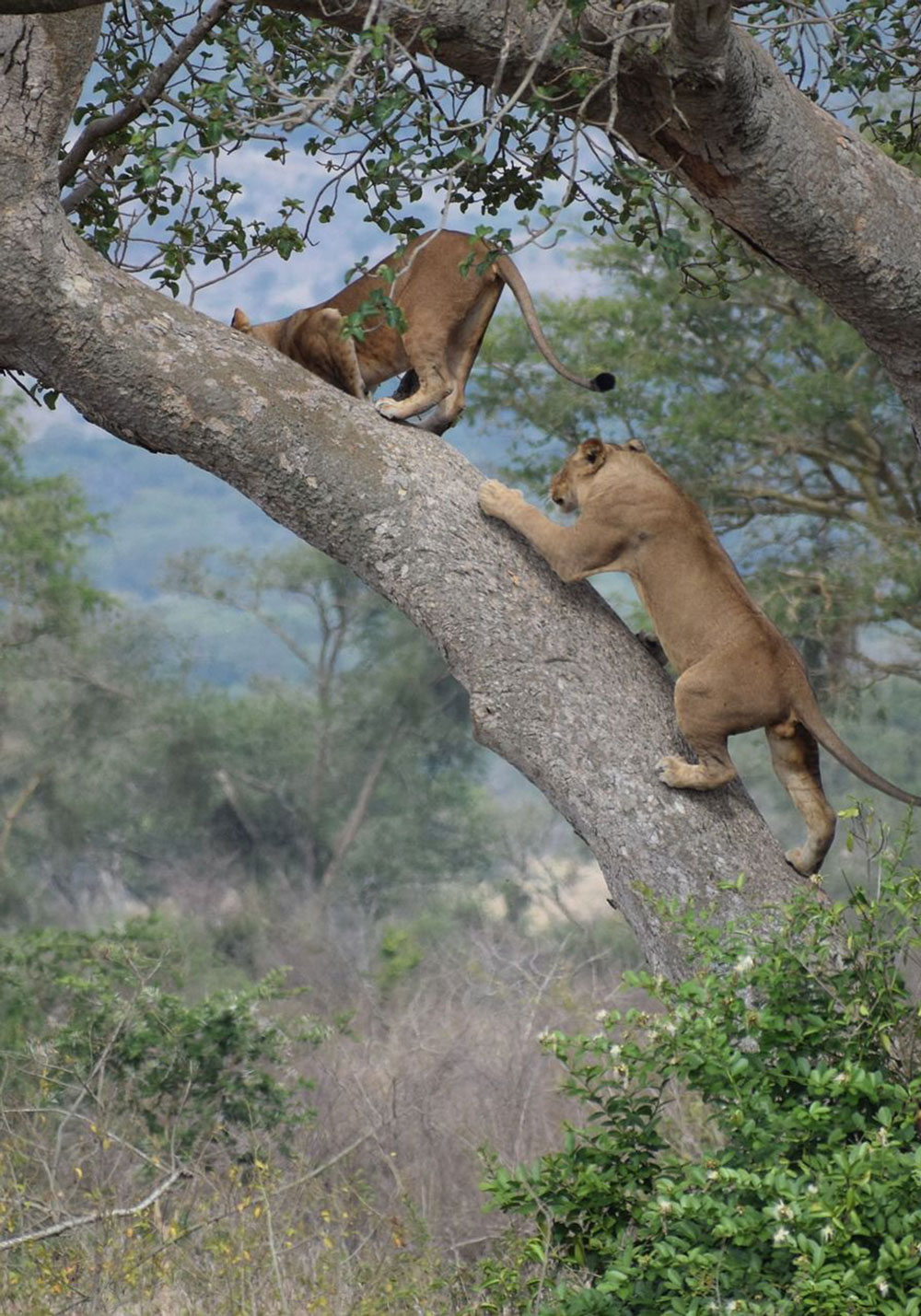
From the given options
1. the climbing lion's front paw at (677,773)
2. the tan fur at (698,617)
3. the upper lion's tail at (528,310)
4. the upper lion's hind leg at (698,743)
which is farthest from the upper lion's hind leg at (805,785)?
the upper lion's tail at (528,310)

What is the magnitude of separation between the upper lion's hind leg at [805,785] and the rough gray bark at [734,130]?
1320 millimetres

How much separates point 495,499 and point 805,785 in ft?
4.39

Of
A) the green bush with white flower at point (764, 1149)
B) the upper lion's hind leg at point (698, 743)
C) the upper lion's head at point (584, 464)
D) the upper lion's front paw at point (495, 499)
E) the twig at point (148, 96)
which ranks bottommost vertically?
the green bush with white flower at point (764, 1149)

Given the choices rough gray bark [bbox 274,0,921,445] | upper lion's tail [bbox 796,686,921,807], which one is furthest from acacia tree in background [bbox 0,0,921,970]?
upper lion's tail [bbox 796,686,921,807]

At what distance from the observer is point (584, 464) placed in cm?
514

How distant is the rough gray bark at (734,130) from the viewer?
442 cm

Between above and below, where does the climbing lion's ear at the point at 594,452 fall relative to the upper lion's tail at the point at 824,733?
above

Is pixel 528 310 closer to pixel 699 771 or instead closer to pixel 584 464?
pixel 584 464

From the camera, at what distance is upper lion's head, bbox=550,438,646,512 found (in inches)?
201

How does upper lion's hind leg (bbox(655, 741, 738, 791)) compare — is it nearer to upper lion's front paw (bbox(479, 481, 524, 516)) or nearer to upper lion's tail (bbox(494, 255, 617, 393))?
upper lion's front paw (bbox(479, 481, 524, 516))

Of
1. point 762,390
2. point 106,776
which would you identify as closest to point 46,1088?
point 762,390

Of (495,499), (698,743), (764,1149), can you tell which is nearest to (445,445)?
(495,499)

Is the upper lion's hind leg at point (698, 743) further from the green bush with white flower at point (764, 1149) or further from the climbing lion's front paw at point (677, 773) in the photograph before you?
the green bush with white flower at point (764, 1149)

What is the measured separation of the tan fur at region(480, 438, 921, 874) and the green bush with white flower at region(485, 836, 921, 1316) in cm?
57
